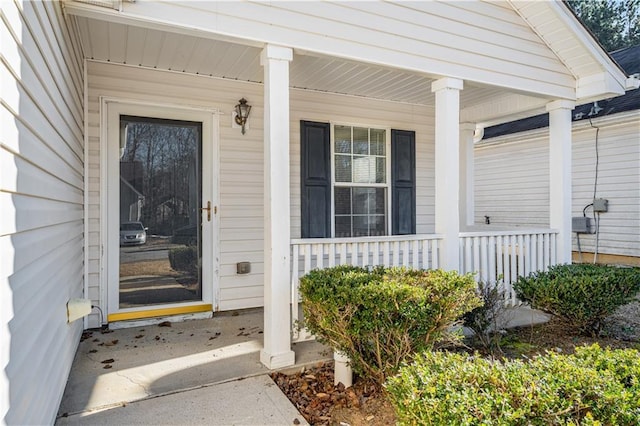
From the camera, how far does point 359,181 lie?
5359mm

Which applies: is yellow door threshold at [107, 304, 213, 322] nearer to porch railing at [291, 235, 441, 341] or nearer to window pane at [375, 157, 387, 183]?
porch railing at [291, 235, 441, 341]

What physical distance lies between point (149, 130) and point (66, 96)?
4.90 feet

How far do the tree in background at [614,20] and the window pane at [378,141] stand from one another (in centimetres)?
2022

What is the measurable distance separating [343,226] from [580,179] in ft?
20.3

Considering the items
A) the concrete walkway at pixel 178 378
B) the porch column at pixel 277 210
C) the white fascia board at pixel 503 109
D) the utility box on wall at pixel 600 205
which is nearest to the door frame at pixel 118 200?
the concrete walkway at pixel 178 378

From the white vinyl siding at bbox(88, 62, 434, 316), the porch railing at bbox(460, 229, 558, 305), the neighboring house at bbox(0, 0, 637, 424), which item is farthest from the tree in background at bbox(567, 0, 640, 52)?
the white vinyl siding at bbox(88, 62, 434, 316)

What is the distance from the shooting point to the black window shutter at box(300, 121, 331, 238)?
4.90m

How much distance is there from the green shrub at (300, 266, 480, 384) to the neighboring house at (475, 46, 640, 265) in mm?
6863

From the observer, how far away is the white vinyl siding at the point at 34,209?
132 centimetres

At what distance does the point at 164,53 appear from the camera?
375 cm

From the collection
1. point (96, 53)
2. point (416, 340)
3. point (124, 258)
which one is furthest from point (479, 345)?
point (96, 53)

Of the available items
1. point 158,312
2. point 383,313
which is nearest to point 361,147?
point 158,312

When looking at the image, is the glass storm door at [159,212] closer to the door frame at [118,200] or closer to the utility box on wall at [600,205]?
the door frame at [118,200]

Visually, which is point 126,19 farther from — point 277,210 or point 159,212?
point 159,212
